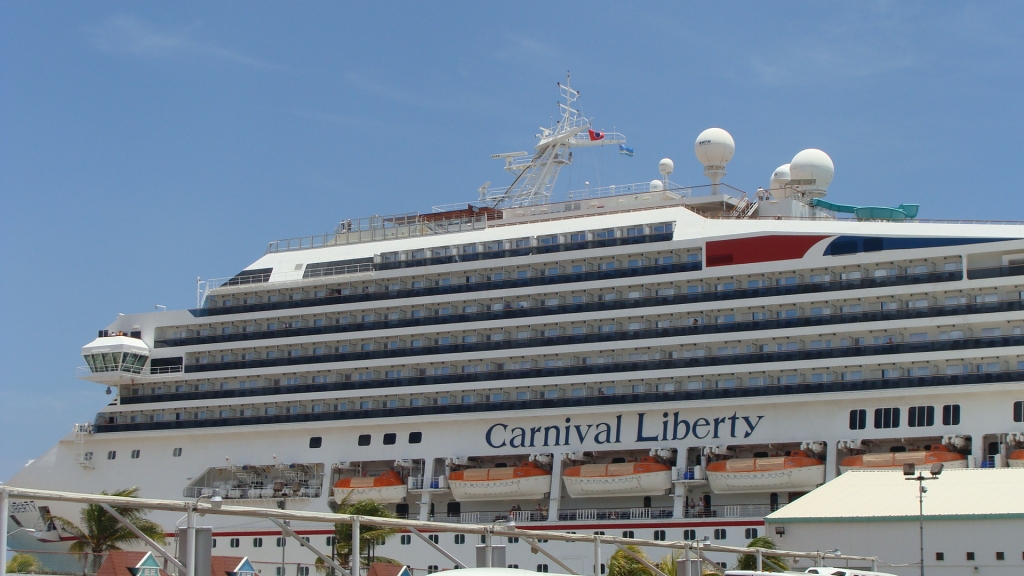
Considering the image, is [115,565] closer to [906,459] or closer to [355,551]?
[355,551]

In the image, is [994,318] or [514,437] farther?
[514,437]

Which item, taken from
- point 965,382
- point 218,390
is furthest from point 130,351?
point 965,382

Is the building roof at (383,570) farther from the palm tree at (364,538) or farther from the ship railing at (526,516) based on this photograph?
the ship railing at (526,516)

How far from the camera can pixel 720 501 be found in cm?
4919

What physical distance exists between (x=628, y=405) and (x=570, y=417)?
249cm

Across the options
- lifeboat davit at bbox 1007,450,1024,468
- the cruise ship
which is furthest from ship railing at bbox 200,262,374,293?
lifeboat davit at bbox 1007,450,1024,468

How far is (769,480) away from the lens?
47.3m

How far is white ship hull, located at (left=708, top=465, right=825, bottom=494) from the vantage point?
154ft

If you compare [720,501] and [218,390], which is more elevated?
[218,390]

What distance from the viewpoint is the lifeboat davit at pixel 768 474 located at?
46.9m

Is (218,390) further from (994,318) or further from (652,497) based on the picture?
(994,318)

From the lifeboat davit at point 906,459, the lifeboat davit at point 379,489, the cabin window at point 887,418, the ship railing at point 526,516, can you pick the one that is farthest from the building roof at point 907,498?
the lifeboat davit at point 379,489

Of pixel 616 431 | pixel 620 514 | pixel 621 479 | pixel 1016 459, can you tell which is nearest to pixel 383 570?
pixel 621 479

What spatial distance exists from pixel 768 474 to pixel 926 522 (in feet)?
25.3
